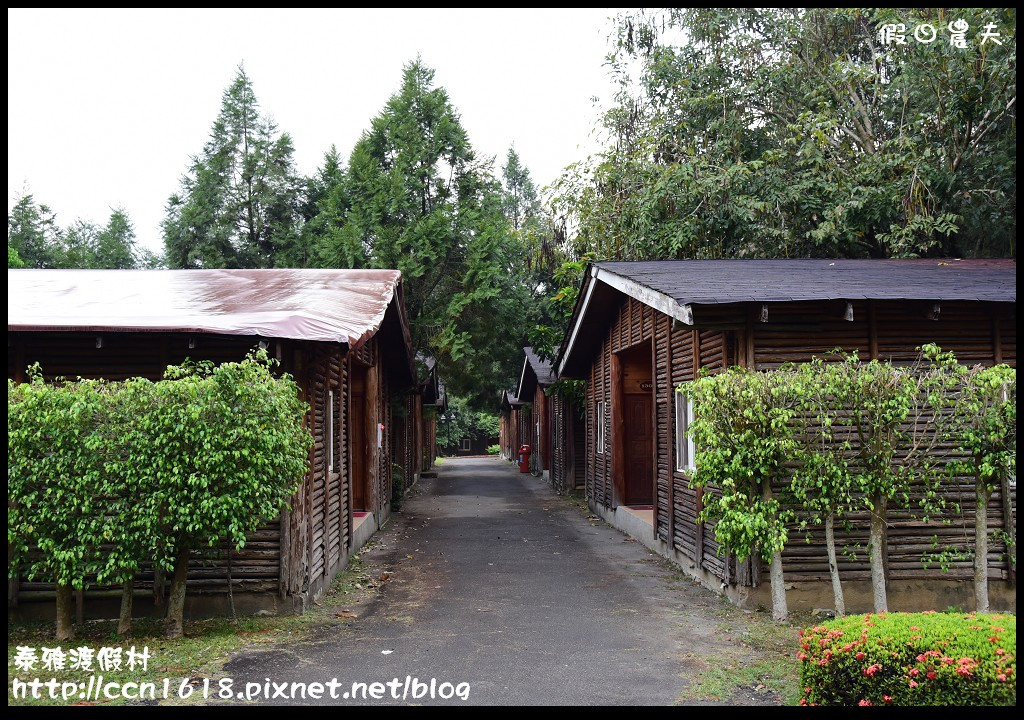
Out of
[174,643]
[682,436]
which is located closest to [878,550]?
[682,436]

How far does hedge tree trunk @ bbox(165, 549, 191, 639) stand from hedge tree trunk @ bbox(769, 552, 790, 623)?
5.26 metres

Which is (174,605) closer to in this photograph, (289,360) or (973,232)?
(289,360)

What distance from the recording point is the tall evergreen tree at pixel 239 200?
27.9 m

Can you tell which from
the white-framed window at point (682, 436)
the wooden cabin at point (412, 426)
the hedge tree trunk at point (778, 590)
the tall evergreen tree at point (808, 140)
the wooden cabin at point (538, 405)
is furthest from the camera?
the wooden cabin at point (538, 405)

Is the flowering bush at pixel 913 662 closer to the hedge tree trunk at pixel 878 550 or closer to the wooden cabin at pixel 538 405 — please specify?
the hedge tree trunk at pixel 878 550

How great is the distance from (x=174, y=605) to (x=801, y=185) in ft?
41.2

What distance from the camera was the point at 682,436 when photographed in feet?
33.7

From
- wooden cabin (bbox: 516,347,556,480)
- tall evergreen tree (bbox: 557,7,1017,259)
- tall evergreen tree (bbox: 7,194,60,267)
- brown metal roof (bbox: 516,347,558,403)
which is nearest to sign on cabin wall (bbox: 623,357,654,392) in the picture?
tall evergreen tree (bbox: 557,7,1017,259)

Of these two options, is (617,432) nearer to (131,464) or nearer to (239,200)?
(131,464)

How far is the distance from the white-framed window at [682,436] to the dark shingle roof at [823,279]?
1.71 meters

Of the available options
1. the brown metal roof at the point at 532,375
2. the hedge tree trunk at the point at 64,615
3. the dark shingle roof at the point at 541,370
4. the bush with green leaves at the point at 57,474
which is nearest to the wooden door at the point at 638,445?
the brown metal roof at the point at 532,375

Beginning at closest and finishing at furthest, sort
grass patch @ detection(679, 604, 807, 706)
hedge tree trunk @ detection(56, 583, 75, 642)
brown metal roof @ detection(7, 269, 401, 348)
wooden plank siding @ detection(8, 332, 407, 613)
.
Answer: grass patch @ detection(679, 604, 807, 706)
hedge tree trunk @ detection(56, 583, 75, 642)
brown metal roof @ detection(7, 269, 401, 348)
wooden plank siding @ detection(8, 332, 407, 613)

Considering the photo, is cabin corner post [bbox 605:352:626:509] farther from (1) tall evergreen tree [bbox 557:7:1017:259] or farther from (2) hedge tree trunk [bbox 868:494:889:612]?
(2) hedge tree trunk [bbox 868:494:889:612]

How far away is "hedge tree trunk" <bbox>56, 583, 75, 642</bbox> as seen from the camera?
666 centimetres
